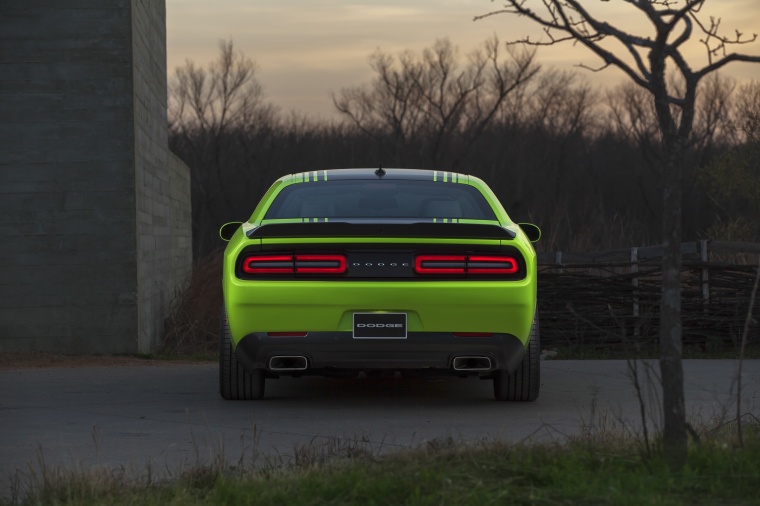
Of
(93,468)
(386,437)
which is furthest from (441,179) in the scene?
(93,468)

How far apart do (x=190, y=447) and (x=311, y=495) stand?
1834mm

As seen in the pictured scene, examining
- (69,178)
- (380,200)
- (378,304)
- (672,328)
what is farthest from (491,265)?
(69,178)

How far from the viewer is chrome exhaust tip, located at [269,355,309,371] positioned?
7.71 m

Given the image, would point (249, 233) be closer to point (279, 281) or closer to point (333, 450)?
point (279, 281)

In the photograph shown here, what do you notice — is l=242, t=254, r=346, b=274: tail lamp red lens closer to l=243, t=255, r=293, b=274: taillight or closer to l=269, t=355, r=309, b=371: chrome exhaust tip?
l=243, t=255, r=293, b=274: taillight

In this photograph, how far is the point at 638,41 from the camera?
5.68m

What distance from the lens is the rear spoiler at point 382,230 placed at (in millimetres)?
7648

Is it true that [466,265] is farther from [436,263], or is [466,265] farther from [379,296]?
[379,296]

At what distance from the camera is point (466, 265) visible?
770 centimetres

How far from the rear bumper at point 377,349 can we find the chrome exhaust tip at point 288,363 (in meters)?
0.03

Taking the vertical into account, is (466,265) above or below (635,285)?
above

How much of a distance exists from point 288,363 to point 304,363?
110 mm

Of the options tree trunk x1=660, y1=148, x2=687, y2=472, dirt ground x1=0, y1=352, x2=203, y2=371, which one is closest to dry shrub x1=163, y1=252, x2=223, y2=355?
dirt ground x1=0, y1=352, x2=203, y2=371

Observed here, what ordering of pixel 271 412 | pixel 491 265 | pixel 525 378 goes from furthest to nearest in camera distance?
pixel 525 378
pixel 271 412
pixel 491 265
